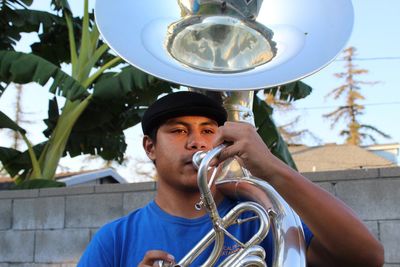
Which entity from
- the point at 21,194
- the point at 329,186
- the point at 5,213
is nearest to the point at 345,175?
the point at 329,186

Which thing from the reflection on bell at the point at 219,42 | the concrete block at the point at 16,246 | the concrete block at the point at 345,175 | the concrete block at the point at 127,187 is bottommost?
the concrete block at the point at 16,246

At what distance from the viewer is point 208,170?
1241mm

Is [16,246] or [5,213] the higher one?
[5,213]

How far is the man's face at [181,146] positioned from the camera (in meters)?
1.48

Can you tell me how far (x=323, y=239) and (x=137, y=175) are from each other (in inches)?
892

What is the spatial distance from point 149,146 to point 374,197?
70.8 inches

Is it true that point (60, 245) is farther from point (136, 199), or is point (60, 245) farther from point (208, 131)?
point (208, 131)

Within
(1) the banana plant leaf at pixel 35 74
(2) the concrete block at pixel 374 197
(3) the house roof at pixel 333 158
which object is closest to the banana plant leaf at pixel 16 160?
(1) the banana plant leaf at pixel 35 74

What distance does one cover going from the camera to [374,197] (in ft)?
10.1

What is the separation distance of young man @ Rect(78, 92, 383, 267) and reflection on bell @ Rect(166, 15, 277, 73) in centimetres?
15

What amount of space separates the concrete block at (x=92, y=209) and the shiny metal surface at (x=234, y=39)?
2.22 metres

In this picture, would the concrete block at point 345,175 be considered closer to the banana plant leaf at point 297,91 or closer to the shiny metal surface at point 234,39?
the shiny metal surface at point 234,39

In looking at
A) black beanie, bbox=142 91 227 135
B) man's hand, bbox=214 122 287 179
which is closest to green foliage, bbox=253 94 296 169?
black beanie, bbox=142 91 227 135

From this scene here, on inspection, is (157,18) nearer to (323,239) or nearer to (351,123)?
(323,239)
